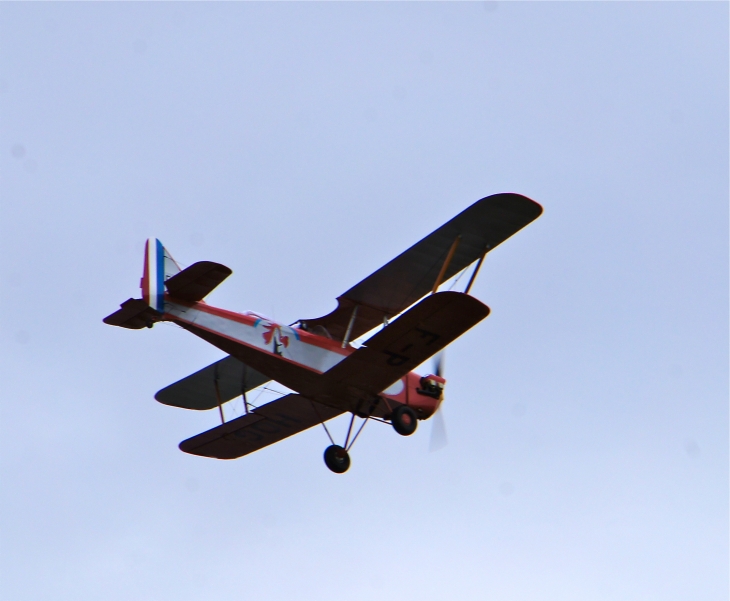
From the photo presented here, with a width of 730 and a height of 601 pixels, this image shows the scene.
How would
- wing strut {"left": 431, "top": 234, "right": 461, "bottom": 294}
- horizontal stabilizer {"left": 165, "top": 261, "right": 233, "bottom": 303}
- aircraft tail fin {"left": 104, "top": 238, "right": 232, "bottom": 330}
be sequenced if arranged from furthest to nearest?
1. wing strut {"left": 431, "top": 234, "right": 461, "bottom": 294}
2. aircraft tail fin {"left": 104, "top": 238, "right": 232, "bottom": 330}
3. horizontal stabilizer {"left": 165, "top": 261, "right": 233, "bottom": 303}

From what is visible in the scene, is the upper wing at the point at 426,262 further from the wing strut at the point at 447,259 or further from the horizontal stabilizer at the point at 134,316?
the horizontal stabilizer at the point at 134,316

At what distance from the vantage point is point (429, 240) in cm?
1680

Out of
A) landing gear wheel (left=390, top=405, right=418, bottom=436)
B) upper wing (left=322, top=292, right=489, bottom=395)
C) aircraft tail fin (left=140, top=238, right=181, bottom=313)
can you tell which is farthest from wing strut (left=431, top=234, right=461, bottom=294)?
aircraft tail fin (left=140, top=238, right=181, bottom=313)

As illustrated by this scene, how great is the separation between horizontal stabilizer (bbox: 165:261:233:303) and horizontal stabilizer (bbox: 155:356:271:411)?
3.07m

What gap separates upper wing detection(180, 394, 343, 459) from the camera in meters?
18.1

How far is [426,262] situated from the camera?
56.5 feet

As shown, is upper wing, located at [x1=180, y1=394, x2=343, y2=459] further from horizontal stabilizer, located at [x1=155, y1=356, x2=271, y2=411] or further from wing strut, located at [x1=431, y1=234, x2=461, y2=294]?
wing strut, located at [x1=431, y1=234, x2=461, y2=294]

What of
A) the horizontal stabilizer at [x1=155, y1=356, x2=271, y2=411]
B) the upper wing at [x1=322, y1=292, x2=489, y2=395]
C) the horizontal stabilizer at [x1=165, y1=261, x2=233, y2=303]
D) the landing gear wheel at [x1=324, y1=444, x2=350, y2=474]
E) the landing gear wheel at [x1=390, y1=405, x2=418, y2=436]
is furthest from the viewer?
the horizontal stabilizer at [x1=155, y1=356, x2=271, y2=411]

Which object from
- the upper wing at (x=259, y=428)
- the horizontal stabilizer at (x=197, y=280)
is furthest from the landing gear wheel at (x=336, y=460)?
the horizontal stabilizer at (x=197, y=280)

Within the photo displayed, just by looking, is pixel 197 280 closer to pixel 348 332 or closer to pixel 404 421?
pixel 348 332

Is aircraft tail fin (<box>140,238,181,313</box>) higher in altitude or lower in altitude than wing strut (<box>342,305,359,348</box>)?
higher

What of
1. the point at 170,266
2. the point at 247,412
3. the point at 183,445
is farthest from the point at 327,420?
the point at 170,266

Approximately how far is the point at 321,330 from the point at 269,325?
3.82 feet

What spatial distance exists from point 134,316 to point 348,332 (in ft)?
10.9
